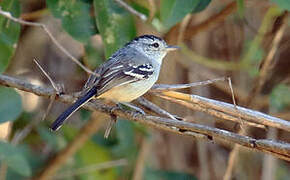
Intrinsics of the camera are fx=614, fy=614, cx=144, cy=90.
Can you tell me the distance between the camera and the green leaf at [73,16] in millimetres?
3988

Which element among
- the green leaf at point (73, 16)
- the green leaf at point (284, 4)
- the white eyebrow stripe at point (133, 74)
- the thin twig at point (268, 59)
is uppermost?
the thin twig at point (268, 59)

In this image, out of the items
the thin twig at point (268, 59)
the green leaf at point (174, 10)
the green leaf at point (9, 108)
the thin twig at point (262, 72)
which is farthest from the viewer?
the thin twig at point (268, 59)

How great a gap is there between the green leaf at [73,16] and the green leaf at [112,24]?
15 cm

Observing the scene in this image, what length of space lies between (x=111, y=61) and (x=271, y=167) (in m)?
2.56

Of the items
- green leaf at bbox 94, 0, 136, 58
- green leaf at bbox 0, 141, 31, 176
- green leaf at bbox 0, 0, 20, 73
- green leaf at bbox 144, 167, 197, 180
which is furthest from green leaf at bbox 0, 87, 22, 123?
green leaf at bbox 144, 167, 197, 180

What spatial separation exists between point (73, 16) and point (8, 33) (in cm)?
43

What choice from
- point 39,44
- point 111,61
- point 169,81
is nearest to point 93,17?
point 111,61

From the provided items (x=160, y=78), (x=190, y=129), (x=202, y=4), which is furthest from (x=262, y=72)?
(x=190, y=129)

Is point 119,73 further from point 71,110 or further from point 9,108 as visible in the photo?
point 9,108

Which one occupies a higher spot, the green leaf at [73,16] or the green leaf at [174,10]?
the green leaf at [174,10]

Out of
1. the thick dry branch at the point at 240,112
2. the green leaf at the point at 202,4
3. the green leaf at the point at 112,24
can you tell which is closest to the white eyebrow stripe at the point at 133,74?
the green leaf at the point at 112,24

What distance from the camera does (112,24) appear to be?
13.1 ft

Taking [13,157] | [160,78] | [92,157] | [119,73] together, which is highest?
[160,78]

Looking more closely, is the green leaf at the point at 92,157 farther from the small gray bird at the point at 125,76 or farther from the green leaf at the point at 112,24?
the green leaf at the point at 112,24
